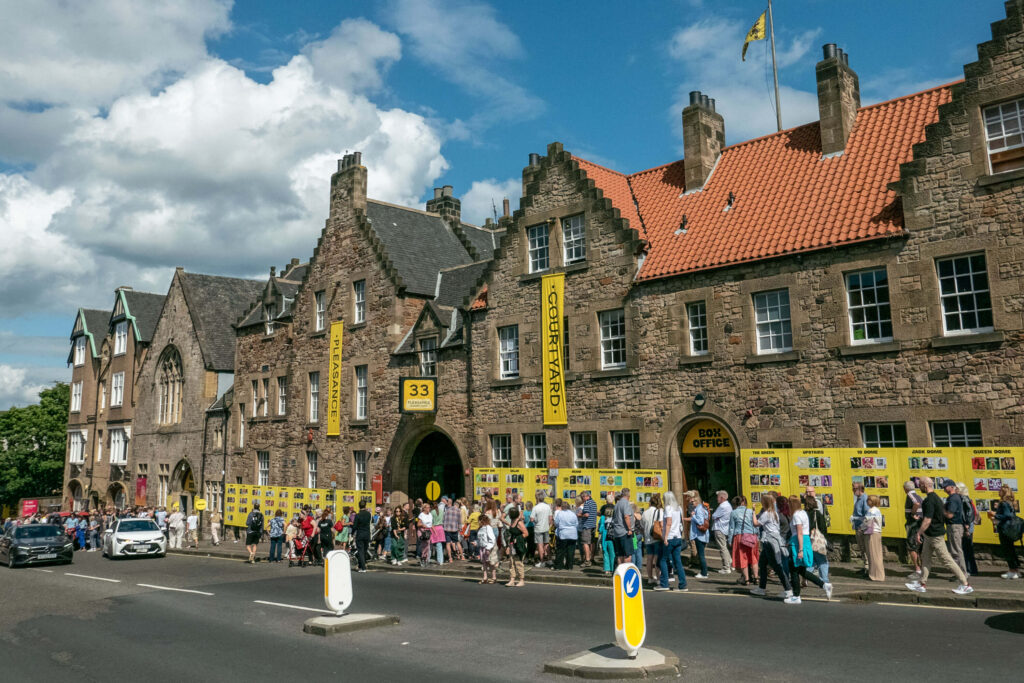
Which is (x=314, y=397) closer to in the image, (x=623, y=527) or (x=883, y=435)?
(x=623, y=527)

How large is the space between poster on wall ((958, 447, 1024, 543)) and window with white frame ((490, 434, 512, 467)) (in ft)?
42.4

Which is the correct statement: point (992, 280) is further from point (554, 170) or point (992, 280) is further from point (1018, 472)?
point (554, 170)

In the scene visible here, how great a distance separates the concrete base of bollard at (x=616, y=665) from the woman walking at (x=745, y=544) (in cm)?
601

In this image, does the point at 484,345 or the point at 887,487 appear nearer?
the point at 887,487

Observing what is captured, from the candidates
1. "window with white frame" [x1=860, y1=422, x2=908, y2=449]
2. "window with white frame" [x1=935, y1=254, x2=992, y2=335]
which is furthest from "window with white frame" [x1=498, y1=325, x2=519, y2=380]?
"window with white frame" [x1=935, y1=254, x2=992, y2=335]

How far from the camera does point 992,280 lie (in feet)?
52.5

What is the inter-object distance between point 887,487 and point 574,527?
6637mm

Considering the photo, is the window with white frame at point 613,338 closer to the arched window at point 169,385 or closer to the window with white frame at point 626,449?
the window with white frame at point 626,449

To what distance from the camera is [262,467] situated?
35094mm

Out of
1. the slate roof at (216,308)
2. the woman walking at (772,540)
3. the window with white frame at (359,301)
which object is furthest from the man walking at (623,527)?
the slate roof at (216,308)

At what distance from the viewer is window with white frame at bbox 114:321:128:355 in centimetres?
5002

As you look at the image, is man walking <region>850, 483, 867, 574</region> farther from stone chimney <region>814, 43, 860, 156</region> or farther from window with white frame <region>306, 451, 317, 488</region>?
window with white frame <region>306, 451, 317, 488</region>

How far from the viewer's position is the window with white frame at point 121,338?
5002 centimetres

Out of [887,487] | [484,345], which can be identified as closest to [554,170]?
[484,345]
